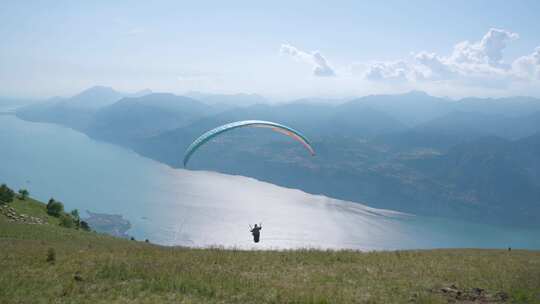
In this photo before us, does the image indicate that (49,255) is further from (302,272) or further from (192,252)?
(302,272)

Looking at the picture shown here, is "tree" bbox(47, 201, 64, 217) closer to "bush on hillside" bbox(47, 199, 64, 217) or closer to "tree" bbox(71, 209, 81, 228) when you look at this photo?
"bush on hillside" bbox(47, 199, 64, 217)

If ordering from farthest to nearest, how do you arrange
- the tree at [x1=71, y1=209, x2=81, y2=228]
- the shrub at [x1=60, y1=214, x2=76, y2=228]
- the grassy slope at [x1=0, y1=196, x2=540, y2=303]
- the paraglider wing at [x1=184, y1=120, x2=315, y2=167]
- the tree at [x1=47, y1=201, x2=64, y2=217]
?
the tree at [x1=47, y1=201, x2=64, y2=217] → the tree at [x1=71, y1=209, x2=81, y2=228] → the shrub at [x1=60, y1=214, x2=76, y2=228] → the paraglider wing at [x1=184, y1=120, x2=315, y2=167] → the grassy slope at [x1=0, y1=196, x2=540, y2=303]

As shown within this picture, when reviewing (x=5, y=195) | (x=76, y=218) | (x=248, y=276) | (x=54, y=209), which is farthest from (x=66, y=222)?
(x=248, y=276)

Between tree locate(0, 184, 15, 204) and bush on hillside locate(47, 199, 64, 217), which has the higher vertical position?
tree locate(0, 184, 15, 204)

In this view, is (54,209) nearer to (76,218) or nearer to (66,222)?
(66,222)

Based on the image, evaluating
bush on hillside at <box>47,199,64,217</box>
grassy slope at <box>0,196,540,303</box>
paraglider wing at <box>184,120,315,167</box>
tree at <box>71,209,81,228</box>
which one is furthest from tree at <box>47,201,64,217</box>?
grassy slope at <box>0,196,540,303</box>

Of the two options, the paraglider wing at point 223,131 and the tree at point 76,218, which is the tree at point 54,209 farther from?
the paraglider wing at point 223,131

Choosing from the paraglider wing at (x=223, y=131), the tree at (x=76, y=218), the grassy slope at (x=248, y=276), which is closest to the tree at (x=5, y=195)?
the tree at (x=76, y=218)

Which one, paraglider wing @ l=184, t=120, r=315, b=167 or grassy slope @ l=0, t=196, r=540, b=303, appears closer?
grassy slope @ l=0, t=196, r=540, b=303

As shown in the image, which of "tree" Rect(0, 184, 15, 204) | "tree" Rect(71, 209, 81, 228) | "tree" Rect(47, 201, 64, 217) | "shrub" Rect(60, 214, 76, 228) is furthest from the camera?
"tree" Rect(47, 201, 64, 217)
